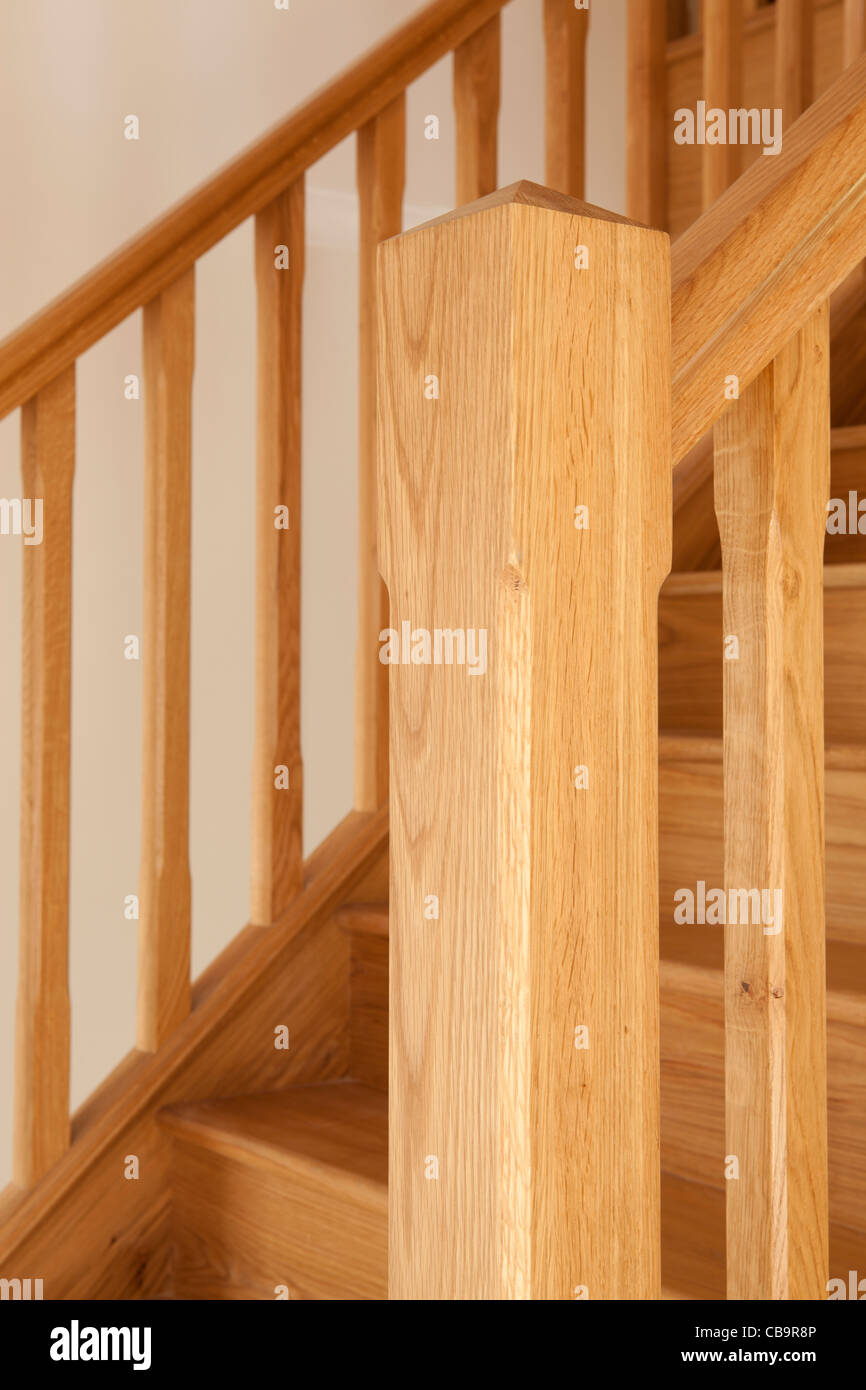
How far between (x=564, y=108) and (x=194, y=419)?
84 centimetres

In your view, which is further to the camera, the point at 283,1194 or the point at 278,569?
the point at 278,569

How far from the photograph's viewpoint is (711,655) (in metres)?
1.60

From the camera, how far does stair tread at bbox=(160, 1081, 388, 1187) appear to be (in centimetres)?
123

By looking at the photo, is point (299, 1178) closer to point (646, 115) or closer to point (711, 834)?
point (711, 834)

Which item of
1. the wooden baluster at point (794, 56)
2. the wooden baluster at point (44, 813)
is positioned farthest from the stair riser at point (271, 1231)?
the wooden baluster at point (794, 56)

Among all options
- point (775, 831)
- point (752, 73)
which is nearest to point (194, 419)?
point (752, 73)

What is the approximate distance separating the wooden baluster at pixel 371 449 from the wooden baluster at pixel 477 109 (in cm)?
9

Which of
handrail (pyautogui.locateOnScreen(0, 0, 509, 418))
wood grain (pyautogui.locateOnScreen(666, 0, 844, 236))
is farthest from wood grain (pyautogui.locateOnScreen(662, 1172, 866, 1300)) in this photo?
wood grain (pyautogui.locateOnScreen(666, 0, 844, 236))

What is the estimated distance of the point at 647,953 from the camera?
574 millimetres

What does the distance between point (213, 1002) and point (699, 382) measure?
1.05 metres

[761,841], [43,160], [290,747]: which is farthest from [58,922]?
[43,160]

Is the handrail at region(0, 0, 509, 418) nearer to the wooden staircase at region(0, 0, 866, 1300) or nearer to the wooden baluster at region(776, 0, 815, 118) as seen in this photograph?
the wooden staircase at region(0, 0, 866, 1300)

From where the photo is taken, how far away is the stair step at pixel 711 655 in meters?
1.42

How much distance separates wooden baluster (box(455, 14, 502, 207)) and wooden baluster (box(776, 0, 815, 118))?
471 mm
